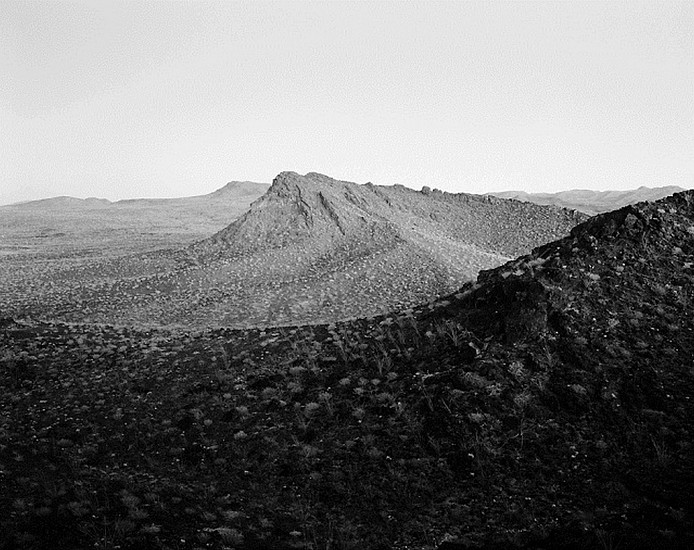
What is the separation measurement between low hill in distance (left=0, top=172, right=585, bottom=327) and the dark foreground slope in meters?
8.53

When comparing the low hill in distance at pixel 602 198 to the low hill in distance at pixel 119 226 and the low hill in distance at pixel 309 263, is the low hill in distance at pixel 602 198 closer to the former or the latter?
the low hill in distance at pixel 309 263

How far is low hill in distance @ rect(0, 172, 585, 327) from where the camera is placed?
19.8 meters

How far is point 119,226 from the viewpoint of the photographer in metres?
62.7

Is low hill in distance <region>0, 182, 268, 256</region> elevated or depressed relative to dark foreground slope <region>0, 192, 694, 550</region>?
elevated

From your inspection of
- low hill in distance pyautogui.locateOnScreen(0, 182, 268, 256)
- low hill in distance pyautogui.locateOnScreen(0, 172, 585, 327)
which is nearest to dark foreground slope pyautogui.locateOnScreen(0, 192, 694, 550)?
low hill in distance pyautogui.locateOnScreen(0, 172, 585, 327)

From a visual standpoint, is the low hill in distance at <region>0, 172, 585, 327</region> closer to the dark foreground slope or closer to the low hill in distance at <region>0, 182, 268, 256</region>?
the dark foreground slope

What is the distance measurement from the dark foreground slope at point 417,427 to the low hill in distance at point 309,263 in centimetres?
853

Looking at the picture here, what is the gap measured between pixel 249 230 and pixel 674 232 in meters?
23.1

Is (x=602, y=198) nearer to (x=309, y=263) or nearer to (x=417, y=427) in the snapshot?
(x=309, y=263)

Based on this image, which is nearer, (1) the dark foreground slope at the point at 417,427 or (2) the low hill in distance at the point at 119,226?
(1) the dark foreground slope at the point at 417,427

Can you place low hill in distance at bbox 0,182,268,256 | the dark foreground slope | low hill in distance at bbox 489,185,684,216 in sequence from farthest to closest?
low hill in distance at bbox 489,185,684,216
low hill in distance at bbox 0,182,268,256
the dark foreground slope

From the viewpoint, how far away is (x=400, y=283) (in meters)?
22.0

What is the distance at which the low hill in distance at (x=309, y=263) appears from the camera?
65.1ft

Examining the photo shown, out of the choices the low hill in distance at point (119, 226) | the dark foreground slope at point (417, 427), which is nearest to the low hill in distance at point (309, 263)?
the dark foreground slope at point (417, 427)
